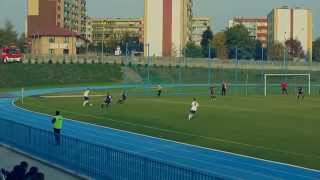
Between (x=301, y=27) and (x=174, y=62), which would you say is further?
(x=301, y=27)

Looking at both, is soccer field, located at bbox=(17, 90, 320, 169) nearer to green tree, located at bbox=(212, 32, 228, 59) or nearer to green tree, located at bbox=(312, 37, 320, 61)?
green tree, located at bbox=(212, 32, 228, 59)

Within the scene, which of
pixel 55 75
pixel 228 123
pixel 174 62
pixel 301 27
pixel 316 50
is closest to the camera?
pixel 228 123

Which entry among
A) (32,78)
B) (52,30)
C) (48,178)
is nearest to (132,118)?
(48,178)

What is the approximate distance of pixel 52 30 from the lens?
416 feet

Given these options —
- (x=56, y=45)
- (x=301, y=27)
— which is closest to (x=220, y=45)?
(x=56, y=45)

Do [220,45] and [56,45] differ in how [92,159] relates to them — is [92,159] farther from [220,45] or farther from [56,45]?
[220,45]

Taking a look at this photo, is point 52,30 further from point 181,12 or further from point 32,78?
point 32,78

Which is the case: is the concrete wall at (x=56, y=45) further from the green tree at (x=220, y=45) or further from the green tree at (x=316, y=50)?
the green tree at (x=316, y=50)

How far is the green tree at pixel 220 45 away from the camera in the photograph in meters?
130

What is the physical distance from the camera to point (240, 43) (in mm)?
135250

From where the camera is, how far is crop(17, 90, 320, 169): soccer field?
24.3 m

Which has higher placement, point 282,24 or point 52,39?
point 282,24

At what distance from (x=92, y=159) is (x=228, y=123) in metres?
16.7

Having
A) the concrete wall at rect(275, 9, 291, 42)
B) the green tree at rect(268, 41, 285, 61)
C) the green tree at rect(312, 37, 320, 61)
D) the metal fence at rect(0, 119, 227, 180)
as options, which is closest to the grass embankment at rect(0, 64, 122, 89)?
the green tree at rect(268, 41, 285, 61)
